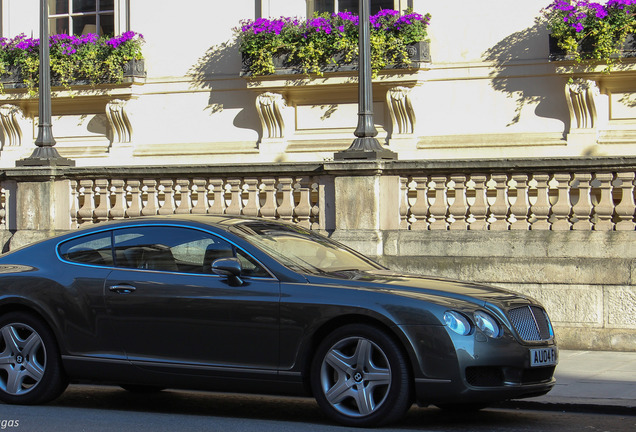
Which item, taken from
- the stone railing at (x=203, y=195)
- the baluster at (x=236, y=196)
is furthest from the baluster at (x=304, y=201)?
the baluster at (x=236, y=196)

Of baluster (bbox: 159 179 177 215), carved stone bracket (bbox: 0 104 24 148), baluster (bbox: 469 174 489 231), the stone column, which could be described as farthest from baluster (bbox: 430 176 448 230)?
carved stone bracket (bbox: 0 104 24 148)

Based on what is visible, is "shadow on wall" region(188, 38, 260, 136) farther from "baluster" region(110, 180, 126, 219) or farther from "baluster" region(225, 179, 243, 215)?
"baluster" region(225, 179, 243, 215)

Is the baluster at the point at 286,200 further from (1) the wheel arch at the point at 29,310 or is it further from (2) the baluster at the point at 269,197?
(1) the wheel arch at the point at 29,310

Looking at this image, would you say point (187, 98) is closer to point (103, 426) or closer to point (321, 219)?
point (321, 219)

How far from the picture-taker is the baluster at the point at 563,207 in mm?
11055

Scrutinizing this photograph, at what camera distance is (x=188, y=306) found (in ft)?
23.8

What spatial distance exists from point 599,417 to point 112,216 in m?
7.31

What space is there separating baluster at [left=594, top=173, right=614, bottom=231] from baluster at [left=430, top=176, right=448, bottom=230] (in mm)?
1668

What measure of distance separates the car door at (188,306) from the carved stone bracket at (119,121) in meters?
9.10

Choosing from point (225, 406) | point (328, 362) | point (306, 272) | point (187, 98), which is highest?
point (187, 98)

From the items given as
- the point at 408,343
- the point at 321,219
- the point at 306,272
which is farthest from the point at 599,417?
the point at 321,219

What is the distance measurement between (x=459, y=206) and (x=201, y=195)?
3169 mm

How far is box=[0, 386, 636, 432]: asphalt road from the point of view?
693cm

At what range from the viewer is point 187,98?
1656 cm
